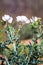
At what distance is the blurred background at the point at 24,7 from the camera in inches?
111

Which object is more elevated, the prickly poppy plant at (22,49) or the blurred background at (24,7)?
the blurred background at (24,7)

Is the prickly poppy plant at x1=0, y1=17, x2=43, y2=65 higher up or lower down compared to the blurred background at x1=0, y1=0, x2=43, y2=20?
lower down

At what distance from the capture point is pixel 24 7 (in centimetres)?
290

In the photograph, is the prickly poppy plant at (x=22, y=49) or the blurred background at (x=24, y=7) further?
the blurred background at (x=24, y=7)

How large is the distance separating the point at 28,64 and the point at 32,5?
2004 mm

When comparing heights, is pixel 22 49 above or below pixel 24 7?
below

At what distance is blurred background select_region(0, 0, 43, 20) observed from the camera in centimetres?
283

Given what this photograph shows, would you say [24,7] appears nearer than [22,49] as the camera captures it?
No

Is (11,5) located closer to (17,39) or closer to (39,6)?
(39,6)

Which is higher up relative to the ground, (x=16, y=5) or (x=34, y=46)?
(x=16, y=5)

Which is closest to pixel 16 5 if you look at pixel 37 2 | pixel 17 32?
pixel 37 2

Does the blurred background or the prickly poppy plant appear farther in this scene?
the blurred background

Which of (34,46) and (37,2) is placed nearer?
(34,46)

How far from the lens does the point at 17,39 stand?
102 centimetres
